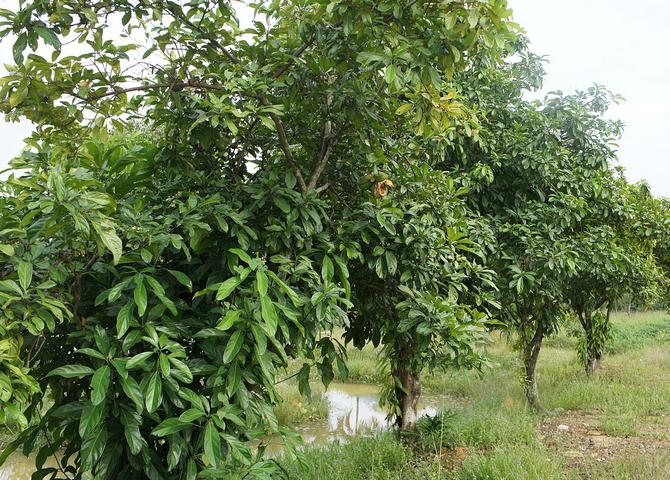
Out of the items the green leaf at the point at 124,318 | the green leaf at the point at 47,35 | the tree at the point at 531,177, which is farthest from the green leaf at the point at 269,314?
the tree at the point at 531,177

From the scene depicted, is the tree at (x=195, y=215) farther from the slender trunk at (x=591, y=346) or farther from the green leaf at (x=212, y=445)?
the slender trunk at (x=591, y=346)

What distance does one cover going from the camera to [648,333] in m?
16.3

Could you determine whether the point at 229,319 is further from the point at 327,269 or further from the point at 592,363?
the point at 592,363

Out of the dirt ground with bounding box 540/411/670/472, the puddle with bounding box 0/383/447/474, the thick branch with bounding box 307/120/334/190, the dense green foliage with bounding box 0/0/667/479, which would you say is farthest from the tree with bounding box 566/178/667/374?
the thick branch with bounding box 307/120/334/190

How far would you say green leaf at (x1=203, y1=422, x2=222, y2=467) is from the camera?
2.06 meters

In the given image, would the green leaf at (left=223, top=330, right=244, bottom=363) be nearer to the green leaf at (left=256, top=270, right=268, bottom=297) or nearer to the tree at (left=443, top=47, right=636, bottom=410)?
the green leaf at (left=256, top=270, right=268, bottom=297)

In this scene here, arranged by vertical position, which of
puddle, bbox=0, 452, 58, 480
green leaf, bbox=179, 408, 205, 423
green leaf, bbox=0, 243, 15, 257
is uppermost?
green leaf, bbox=0, 243, 15, 257

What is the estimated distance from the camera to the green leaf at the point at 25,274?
6.59 ft

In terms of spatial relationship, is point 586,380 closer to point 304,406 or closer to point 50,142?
point 304,406

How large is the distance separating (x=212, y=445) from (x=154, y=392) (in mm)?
309

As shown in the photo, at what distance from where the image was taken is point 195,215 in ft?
8.02

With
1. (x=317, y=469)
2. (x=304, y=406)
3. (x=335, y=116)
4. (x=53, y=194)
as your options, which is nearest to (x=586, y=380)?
(x=304, y=406)

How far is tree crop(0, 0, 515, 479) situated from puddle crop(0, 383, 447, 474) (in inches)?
161

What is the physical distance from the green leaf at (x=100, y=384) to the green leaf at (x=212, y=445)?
15.8 inches
